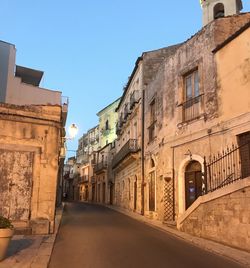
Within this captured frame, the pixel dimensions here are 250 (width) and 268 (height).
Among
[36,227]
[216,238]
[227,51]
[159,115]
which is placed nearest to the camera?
[216,238]

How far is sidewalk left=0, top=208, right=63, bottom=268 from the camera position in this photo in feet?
24.1

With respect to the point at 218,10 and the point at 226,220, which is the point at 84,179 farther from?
the point at 226,220

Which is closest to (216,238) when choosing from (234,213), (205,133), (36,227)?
(234,213)

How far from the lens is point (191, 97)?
16562 millimetres

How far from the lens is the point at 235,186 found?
33.1 ft

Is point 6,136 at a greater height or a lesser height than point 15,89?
lesser

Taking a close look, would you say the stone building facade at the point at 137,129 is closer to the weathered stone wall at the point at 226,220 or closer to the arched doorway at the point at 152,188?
the arched doorway at the point at 152,188

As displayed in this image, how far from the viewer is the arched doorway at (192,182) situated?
1541 cm

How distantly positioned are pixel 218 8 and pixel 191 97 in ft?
27.1

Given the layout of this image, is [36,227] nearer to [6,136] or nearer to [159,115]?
[6,136]

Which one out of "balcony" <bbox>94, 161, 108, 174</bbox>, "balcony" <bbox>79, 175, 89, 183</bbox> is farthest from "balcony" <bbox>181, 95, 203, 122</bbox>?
"balcony" <bbox>79, 175, 89, 183</bbox>

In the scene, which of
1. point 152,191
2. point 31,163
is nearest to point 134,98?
point 152,191

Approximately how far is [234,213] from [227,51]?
6.98 meters

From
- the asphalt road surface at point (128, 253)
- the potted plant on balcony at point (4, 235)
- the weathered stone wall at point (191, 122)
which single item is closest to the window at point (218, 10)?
the weathered stone wall at point (191, 122)
